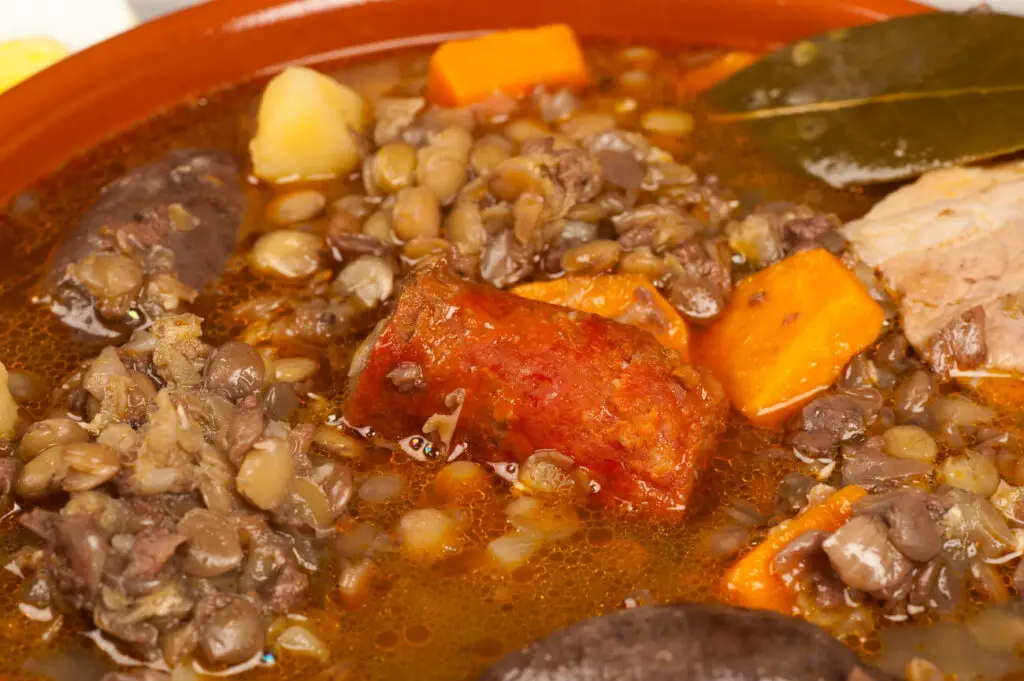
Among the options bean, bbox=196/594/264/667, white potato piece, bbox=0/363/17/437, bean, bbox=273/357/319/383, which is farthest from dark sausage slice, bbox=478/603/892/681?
white potato piece, bbox=0/363/17/437

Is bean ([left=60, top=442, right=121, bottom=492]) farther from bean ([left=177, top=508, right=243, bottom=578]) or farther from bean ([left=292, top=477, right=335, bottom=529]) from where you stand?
bean ([left=292, top=477, right=335, bottom=529])

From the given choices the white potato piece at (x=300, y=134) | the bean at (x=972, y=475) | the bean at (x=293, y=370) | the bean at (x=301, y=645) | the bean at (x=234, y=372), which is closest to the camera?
the bean at (x=301, y=645)

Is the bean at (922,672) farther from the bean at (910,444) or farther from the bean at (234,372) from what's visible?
the bean at (234,372)

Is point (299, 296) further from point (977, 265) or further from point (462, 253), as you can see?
point (977, 265)

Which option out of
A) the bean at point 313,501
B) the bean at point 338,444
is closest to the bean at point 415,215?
the bean at point 338,444

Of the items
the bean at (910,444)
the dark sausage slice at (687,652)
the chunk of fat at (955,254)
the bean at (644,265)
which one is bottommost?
the bean at (910,444)
